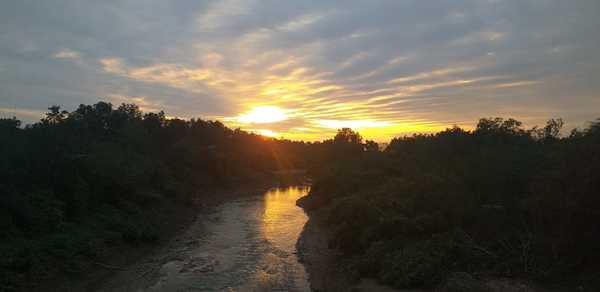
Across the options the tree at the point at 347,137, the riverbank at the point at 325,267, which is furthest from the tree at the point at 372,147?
the riverbank at the point at 325,267

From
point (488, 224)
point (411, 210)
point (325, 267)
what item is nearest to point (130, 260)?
point (325, 267)

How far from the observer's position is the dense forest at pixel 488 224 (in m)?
13.9

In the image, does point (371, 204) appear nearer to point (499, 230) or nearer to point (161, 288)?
point (499, 230)

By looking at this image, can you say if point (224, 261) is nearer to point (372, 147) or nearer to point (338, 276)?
point (338, 276)

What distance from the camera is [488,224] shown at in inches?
703

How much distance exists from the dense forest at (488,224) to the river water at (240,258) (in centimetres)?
347

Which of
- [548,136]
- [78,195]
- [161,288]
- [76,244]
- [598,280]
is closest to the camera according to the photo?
[598,280]

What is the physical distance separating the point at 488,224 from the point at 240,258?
44.2ft

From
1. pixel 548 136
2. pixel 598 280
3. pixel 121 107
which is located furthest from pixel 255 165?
pixel 598 280

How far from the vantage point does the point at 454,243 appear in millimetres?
16797

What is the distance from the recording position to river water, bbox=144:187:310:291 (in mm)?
18922

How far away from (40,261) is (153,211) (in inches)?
585

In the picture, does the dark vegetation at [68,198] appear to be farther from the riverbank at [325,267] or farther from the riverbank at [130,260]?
the riverbank at [325,267]

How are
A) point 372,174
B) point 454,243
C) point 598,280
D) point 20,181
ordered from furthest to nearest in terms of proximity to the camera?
1. point 372,174
2. point 20,181
3. point 454,243
4. point 598,280
